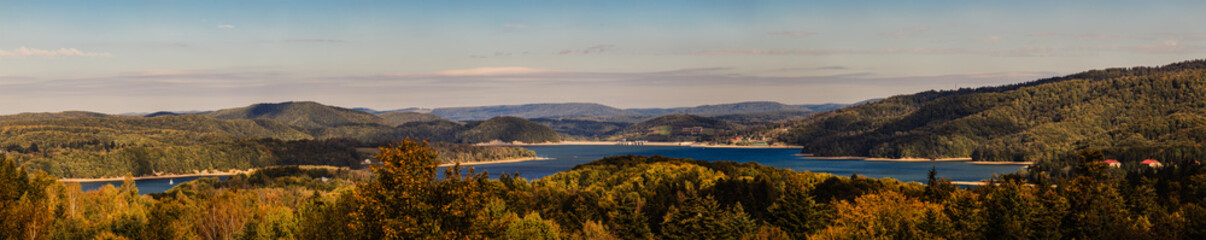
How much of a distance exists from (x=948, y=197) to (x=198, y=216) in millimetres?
64105

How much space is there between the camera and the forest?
3331cm

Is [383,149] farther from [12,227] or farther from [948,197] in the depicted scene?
[948,197]

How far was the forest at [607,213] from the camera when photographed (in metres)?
33.3

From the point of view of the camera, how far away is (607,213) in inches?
3617

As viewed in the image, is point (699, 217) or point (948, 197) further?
point (948, 197)

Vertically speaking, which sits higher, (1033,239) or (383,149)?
(383,149)

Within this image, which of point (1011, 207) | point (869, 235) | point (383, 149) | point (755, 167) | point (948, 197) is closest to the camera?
point (383, 149)

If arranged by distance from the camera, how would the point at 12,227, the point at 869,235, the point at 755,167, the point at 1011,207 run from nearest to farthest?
the point at 12,227 < the point at 869,235 < the point at 1011,207 < the point at 755,167

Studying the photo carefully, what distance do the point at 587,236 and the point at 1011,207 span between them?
31943 mm

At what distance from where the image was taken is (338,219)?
49.3m

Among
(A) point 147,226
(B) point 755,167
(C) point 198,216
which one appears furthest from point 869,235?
(B) point 755,167

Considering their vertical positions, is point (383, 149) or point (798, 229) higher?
point (383, 149)

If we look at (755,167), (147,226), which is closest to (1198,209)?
(147,226)

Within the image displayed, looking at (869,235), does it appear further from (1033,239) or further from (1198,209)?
(1198,209)
